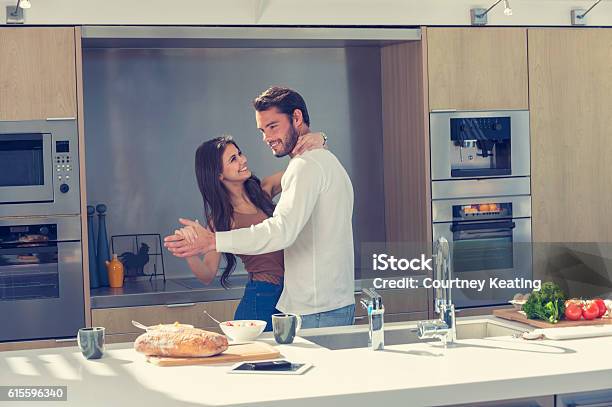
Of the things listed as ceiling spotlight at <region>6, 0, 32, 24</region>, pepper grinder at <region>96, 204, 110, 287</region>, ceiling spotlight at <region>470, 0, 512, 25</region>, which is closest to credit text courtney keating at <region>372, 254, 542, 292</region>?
ceiling spotlight at <region>470, 0, 512, 25</region>

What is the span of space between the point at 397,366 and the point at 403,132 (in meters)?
2.74

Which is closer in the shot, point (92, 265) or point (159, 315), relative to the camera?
point (159, 315)

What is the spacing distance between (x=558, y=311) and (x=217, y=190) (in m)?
1.54

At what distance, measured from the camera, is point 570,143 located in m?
5.08

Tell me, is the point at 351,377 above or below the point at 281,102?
below

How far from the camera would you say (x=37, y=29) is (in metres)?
4.27

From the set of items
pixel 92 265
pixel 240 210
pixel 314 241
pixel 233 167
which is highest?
pixel 233 167

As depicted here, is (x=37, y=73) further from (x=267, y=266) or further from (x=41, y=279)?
(x=267, y=266)

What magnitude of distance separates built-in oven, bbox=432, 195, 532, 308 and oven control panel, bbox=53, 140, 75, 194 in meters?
1.76

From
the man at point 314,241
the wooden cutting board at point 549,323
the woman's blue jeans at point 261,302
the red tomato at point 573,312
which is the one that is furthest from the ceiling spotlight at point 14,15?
the red tomato at point 573,312

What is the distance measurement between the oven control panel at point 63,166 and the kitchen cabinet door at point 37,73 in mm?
137

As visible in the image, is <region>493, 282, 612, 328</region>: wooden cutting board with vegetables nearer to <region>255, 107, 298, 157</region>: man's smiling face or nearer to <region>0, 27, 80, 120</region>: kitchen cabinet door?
<region>255, 107, 298, 157</region>: man's smiling face

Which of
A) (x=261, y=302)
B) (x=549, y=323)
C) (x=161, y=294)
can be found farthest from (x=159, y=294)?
(x=549, y=323)

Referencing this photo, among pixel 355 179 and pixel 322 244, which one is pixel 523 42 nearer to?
pixel 355 179
